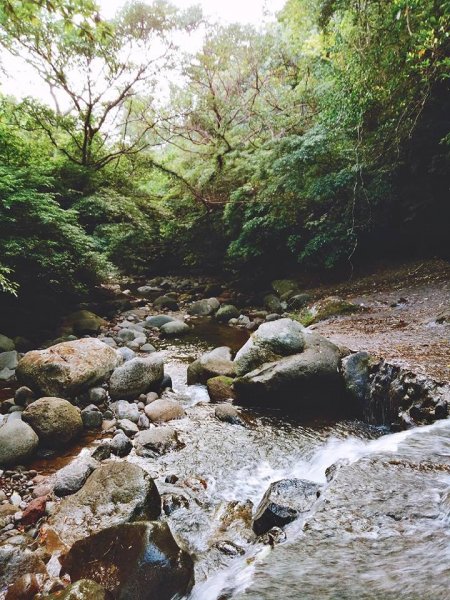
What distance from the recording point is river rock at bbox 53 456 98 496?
3.38 meters

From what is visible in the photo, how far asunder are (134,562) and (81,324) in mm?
7066

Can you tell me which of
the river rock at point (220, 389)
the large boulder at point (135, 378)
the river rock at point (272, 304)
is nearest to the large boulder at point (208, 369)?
the river rock at point (220, 389)

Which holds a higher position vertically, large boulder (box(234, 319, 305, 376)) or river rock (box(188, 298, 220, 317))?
river rock (box(188, 298, 220, 317))

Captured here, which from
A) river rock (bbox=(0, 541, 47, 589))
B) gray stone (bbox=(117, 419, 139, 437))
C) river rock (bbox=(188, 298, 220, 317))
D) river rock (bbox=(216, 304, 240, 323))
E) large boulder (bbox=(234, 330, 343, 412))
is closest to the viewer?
river rock (bbox=(0, 541, 47, 589))

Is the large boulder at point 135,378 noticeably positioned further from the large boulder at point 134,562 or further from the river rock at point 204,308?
the river rock at point 204,308

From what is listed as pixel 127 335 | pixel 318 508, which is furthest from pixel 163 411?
pixel 127 335

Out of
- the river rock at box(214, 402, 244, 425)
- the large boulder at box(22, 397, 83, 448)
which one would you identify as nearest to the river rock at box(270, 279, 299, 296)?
the river rock at box(214, 402, 244, 425)

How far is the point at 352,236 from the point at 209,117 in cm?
847

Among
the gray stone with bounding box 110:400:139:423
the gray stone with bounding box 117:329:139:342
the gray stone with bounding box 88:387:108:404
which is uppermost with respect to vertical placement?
the gray stone with bounding box 117:329:139:342

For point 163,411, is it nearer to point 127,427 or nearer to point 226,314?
point 127,427

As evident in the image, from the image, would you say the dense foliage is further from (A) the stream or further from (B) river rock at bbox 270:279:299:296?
(A) the stream

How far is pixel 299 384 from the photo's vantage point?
16.6 feet

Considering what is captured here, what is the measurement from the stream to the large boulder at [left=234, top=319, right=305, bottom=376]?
91cm

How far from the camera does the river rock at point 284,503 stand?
2781 millimetres
